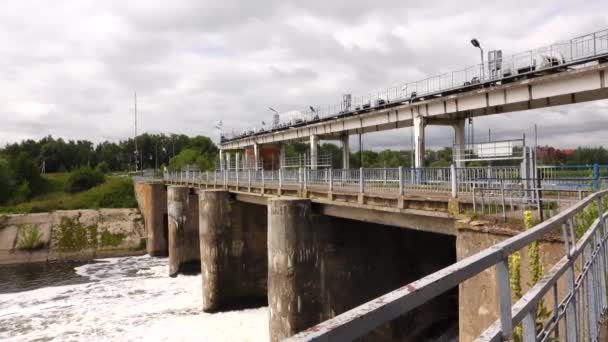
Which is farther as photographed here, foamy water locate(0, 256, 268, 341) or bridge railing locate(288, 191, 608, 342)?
foamy water locate(0, 256, 268, 341)

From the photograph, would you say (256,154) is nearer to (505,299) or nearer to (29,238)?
(29,238)

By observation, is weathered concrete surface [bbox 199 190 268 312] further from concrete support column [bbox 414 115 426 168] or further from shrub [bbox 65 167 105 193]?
shrub [bbox 65 167 105 193]

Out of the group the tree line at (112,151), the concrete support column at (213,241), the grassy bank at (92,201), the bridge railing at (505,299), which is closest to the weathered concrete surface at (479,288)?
the bridge railing at (505,299)

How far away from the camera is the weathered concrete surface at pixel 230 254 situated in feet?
71.7

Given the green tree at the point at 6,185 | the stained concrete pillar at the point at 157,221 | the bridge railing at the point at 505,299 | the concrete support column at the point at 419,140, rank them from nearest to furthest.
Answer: the bridge railing at the point at 505,299
the concrete support column at the point at 419,140
the stained concrete pillar at the point at 157,221
the green tree at the point at 6,185

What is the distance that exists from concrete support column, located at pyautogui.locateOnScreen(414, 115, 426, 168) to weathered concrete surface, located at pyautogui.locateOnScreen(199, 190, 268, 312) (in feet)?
30.1

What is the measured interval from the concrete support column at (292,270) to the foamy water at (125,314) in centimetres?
499

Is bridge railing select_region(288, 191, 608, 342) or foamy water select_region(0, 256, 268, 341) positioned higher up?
bridge railing select_region(288, 191, 608, 342)

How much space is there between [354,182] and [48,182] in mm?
72310

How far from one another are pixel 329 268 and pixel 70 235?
3531 cm

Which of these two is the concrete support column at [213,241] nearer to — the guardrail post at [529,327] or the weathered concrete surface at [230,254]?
the weathered concrete surface at [230,254]

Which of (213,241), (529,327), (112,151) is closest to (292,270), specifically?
(213,241)

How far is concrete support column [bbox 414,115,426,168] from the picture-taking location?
22233 mm

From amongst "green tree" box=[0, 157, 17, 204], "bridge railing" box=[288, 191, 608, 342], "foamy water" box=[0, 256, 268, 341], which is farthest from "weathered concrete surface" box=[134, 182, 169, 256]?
"bridge railing" box=[288, 191, 608, 342]
